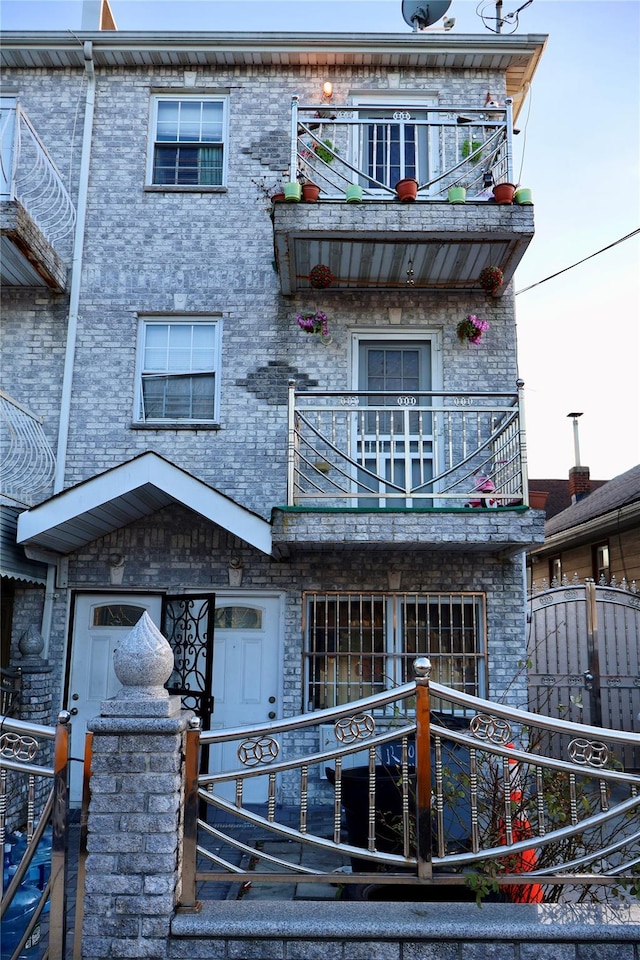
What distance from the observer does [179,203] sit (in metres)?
8.97

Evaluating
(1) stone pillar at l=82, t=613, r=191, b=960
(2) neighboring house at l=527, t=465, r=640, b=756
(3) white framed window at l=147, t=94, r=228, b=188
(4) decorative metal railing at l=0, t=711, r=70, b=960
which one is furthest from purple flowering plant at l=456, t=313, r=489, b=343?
(4) decorative metal railing at l=0, t=711, r=70, b=960

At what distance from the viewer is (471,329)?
A: 8.50m

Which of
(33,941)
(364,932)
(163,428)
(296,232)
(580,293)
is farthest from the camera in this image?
(580,293)

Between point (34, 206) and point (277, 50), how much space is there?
3524mm

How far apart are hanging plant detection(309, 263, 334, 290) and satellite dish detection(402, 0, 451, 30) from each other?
4084 millimetres

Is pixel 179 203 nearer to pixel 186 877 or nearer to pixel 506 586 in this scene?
pixel 506 586

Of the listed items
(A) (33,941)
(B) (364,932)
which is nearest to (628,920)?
(B) (364,932)

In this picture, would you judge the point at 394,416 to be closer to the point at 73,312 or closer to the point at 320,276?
the point at 320,276

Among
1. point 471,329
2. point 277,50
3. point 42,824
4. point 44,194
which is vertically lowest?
point 42,824

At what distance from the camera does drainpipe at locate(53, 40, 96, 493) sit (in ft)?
27.5

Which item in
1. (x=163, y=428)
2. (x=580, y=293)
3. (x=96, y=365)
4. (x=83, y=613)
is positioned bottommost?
(x=83, y=613)

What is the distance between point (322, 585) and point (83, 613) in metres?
2.69

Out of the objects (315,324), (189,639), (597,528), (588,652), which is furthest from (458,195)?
(597,528)

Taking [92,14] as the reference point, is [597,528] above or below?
below
